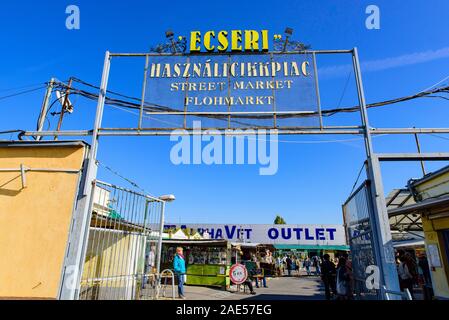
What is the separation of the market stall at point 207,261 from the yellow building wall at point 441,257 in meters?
9.51

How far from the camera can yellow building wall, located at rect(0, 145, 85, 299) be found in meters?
5.78

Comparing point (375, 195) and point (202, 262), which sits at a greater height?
point (375, 195)

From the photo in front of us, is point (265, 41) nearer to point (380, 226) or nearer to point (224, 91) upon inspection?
point (224, 91)

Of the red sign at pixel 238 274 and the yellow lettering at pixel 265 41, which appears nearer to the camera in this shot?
the yellow lettering at pixel 265 41

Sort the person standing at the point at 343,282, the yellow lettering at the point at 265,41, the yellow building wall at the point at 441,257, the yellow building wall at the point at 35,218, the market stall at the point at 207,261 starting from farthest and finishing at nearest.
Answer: the market stall at the point at 207,261 < the yellow building wall at the point at 441,257 < the person standing at the point at 343,282 < the yellow lettering at the point at 265,41 < the yellow building wall at the point at 35,218

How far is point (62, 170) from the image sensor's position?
630cm

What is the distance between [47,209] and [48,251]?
0.87 meters

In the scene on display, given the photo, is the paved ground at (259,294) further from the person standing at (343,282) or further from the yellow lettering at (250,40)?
the yellow lettering at (250,40)

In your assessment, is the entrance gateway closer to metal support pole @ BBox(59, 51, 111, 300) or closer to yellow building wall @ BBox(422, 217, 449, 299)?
metal support pole @ BBox(59, 51, 111, 300)

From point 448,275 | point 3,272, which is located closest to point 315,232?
point 448,275

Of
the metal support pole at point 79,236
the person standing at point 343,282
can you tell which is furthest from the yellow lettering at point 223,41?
the person standing at point 343,282

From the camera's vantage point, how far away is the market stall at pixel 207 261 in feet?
53.6
